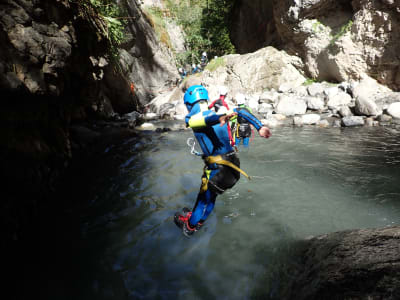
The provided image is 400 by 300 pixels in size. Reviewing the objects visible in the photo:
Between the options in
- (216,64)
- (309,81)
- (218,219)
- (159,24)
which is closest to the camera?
(218,219)

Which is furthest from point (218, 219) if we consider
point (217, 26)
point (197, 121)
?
point (217, 26)

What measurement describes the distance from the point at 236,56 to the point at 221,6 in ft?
44.0

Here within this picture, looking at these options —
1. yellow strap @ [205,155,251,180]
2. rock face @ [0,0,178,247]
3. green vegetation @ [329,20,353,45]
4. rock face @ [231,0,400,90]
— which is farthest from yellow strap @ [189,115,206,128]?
green vegetation @ [329,20,353,45]

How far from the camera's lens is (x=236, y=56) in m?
19.9

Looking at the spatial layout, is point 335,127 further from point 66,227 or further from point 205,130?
point 66,227

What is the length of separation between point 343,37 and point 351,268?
53.5ft

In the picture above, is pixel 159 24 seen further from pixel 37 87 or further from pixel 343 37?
pixel 37 87

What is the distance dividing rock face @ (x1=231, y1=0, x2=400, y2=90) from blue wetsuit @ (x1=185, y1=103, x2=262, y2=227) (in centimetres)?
1380

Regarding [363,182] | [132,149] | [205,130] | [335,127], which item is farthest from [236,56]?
[205,130]

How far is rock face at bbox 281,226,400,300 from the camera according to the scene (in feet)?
4.94

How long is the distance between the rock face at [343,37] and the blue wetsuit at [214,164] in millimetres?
13797

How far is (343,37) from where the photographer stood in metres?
13.7

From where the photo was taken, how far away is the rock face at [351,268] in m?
1.51

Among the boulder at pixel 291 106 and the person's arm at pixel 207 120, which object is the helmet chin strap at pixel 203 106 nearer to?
the person's arm at pixel 207 120
